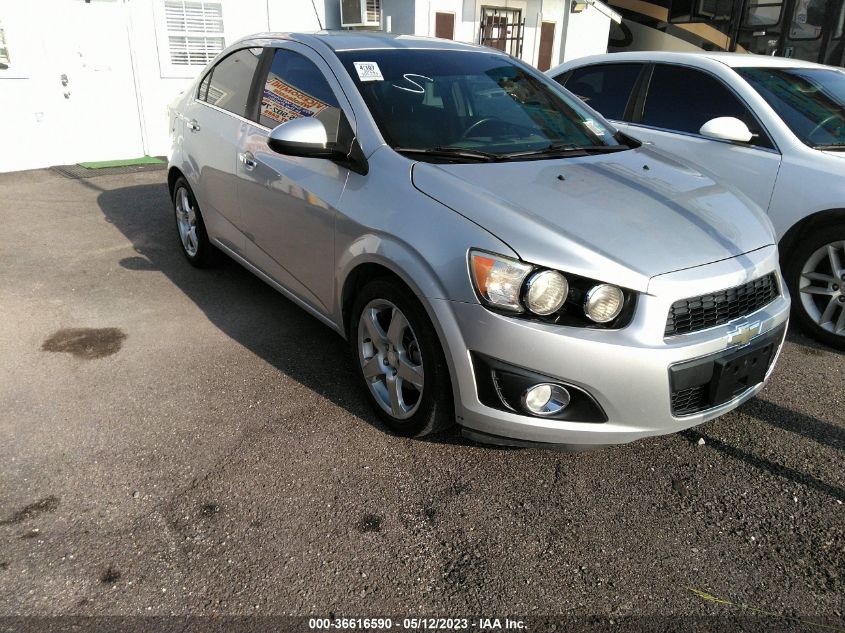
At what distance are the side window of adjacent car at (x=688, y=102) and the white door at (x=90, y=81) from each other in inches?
303

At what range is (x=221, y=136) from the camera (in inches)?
165

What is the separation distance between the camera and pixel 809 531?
2488mm

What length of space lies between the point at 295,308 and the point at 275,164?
51.0 inches

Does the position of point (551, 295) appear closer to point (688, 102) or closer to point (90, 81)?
point (688, 102)

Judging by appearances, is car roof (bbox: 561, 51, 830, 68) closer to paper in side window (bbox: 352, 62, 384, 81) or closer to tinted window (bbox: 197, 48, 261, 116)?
paper in side window (bbox: 352, 62, 384, 81)

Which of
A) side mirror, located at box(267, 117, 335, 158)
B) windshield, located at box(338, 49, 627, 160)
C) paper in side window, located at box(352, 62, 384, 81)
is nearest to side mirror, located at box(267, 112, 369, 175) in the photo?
side mirror, located at box(267, 117, 335, 158)

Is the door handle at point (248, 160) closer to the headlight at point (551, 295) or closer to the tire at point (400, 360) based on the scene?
the tire at point (400, 360)

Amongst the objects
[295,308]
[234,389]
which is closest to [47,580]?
[234,389]

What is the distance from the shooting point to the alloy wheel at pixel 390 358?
2.83 metres

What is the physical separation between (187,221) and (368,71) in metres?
2.43

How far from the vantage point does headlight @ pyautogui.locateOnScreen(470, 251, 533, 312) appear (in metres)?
2.39

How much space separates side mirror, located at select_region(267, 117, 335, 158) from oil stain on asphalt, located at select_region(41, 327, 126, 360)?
1.77 m

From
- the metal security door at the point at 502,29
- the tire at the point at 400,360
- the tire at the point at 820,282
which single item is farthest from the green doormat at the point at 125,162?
the tire at the point at 820,282

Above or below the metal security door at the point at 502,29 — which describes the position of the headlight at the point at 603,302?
below
